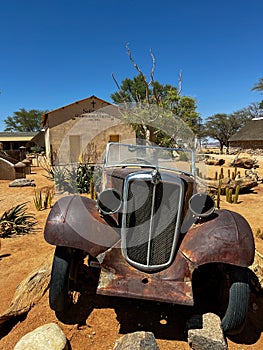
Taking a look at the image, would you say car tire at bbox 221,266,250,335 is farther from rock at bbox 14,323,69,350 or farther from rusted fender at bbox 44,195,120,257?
rock at bbox 14,323,69,350

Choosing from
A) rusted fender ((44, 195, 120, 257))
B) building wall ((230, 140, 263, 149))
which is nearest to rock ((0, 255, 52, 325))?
rusted fender ((44, 195, 120, 257))

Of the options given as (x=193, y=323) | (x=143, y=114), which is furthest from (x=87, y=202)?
(x=143, y=114)

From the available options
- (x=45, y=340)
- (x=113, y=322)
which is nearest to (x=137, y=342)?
(x=113, y=322)

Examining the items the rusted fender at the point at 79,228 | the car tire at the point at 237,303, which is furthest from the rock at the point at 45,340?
the car tire at the point at 237,303

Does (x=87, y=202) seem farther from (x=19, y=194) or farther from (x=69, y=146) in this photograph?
(x=69, y=146)

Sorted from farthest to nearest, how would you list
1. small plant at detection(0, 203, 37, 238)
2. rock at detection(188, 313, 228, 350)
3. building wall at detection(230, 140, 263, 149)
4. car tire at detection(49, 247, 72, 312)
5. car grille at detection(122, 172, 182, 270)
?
building wall at detection(230, 140, 263, 149) → small plant at detection(0, 203, 37, 238) → car grille at detection(122, 172, 182, 270) → car tire at detection(49, 247, 72, 312) → rock at detection(188, 313, 228, 350)

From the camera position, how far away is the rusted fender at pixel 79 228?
93.1 inches

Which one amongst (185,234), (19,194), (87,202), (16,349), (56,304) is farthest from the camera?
(19,194)

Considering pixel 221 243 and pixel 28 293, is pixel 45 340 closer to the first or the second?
pixel 28 293

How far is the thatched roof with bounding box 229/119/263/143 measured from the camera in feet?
96.1

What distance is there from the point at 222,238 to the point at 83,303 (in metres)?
1.58

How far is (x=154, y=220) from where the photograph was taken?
2.46 meters

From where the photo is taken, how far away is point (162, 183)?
2.45 meters

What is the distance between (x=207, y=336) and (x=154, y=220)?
103cm
